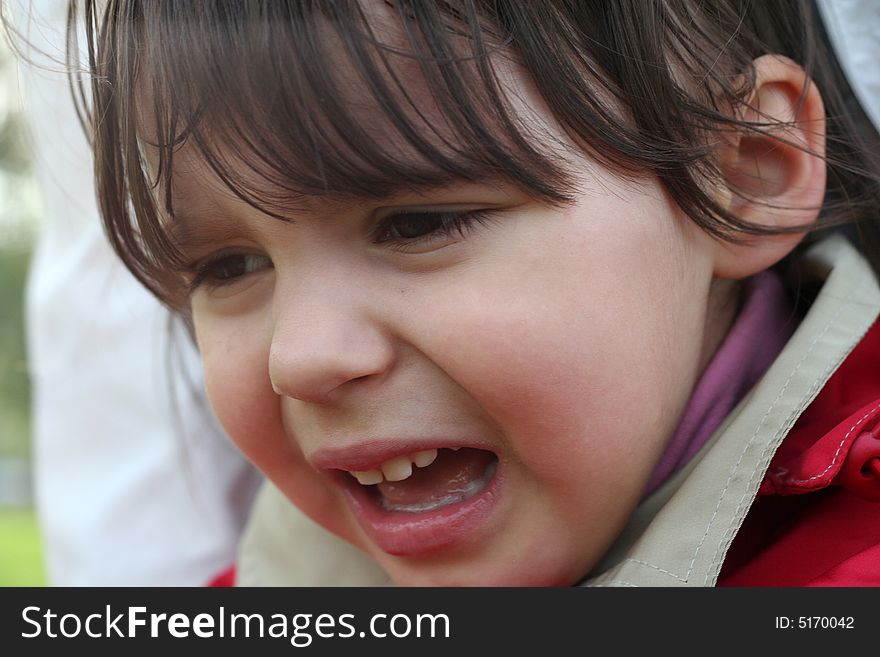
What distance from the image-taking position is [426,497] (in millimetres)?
791

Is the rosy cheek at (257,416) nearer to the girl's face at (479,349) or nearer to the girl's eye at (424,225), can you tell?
the girl's face at (479,349)

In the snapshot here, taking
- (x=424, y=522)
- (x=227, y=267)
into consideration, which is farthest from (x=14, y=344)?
(x=424, y=522)

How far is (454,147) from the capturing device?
2.18 ft

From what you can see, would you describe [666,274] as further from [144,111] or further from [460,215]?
[144,111]

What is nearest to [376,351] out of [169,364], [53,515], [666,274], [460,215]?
[460,215]

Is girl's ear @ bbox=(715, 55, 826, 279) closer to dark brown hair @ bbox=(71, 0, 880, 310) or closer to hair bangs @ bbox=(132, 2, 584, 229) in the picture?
dark brown hair @ bbox=(71, 0, 880, 310)

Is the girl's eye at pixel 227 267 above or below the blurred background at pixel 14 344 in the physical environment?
above

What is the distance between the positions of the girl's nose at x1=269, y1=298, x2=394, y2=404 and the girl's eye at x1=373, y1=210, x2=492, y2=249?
0.06 meters

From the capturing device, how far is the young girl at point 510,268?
0.67 meters

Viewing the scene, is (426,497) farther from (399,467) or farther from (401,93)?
(401,93)

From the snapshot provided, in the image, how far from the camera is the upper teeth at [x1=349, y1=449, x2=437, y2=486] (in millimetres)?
750

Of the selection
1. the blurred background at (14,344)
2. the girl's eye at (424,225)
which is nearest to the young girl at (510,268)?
the girl's eye at (424,225)

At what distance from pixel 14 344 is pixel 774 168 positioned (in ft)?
25.8
